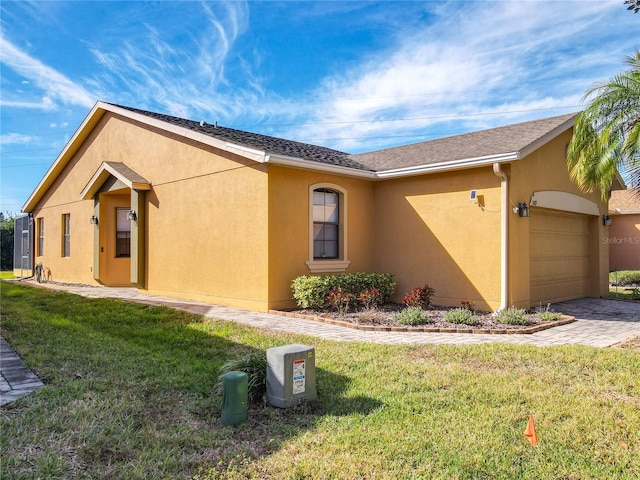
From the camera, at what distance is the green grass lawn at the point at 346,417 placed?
3264 millimetres

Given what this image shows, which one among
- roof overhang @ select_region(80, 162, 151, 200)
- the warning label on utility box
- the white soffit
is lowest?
the warning label on utility box

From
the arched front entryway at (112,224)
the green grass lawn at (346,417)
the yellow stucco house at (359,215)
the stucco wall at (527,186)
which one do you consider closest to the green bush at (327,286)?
the yellow stucco house at (359,215)

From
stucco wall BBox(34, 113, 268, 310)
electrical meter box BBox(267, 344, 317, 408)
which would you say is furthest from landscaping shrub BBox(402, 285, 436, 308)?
electrical meter box BBox(267, 344, 317, 408)

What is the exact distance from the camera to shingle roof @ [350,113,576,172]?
1045 centimetres

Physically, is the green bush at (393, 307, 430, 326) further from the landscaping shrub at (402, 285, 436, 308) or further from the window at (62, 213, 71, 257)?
the window at (62, 213, 71, 257)

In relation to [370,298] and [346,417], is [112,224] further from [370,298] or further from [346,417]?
[346,417]

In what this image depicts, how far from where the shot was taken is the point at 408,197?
1194 cm

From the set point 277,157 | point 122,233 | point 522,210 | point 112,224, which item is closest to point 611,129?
point 522,210

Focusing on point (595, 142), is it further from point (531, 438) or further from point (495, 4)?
point (531, 438)

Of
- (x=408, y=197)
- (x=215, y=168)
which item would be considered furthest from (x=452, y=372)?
(x=215, y=168)

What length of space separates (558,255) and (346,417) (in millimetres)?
10944

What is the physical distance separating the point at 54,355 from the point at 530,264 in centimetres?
1068

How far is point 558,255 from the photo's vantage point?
1270 cm

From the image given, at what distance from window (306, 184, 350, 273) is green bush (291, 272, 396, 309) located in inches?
19.8
